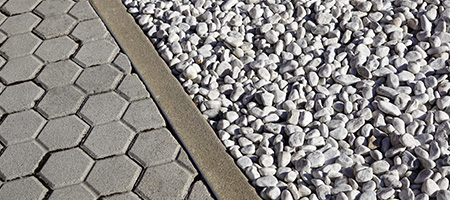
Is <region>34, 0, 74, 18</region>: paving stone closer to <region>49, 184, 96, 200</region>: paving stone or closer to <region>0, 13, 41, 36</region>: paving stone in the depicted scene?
<region>0, 13, 41, 36</region>: paving stone

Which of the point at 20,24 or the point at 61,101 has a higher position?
the point at 20,24

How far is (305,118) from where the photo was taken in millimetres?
2523

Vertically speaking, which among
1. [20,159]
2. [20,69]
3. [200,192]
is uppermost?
[20,69]

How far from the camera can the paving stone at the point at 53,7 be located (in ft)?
11.1

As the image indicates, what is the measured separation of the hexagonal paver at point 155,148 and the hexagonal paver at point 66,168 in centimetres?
24

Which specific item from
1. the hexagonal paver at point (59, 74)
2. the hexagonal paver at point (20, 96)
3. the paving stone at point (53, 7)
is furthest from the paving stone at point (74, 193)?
the paving stone at point (53, 7)

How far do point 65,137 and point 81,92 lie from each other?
34 centimetres

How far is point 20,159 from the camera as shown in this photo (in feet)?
8.15

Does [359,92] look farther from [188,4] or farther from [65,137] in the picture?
[65,137]

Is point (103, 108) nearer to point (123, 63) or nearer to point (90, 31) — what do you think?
point (123, 63)

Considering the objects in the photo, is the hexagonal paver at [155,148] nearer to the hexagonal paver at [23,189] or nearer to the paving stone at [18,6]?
the hexagonal paver at [23,189]

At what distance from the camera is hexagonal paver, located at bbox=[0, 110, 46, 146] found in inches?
102

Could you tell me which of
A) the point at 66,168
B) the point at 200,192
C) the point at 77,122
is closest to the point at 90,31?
the point at 77,122

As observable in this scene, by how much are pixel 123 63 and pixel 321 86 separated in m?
1.17
